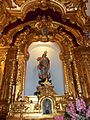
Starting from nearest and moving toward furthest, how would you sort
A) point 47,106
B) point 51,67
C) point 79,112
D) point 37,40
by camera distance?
point 79,112 → point 47,106 → point 51,67 → point 37,40

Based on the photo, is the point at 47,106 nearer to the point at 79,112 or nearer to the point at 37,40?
the point at 79,112

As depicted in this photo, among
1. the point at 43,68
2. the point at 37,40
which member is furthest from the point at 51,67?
the point at 37,40

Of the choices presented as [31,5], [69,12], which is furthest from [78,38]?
[31,5]

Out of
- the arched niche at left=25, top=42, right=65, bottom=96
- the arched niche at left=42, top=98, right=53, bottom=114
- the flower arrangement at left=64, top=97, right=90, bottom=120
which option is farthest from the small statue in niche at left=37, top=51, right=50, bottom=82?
the flower arrangement at left=64, top=97, right=90, bottom=120

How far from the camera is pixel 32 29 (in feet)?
15.9

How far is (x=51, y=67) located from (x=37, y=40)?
69 cm

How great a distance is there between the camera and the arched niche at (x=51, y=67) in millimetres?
4141

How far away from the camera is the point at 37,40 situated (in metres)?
4.75

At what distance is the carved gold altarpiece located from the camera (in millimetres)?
3566

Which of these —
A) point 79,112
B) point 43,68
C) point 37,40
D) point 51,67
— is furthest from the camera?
point 37,40

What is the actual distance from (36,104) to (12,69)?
2.98 ft

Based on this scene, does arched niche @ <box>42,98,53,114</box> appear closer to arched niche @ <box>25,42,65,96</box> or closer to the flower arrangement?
arched niche @ <box>25,42,65,96</box>

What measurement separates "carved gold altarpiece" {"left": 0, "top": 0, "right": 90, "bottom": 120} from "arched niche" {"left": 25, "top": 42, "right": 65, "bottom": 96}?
199 millimetres

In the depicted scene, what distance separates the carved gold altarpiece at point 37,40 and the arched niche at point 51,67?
199mm
